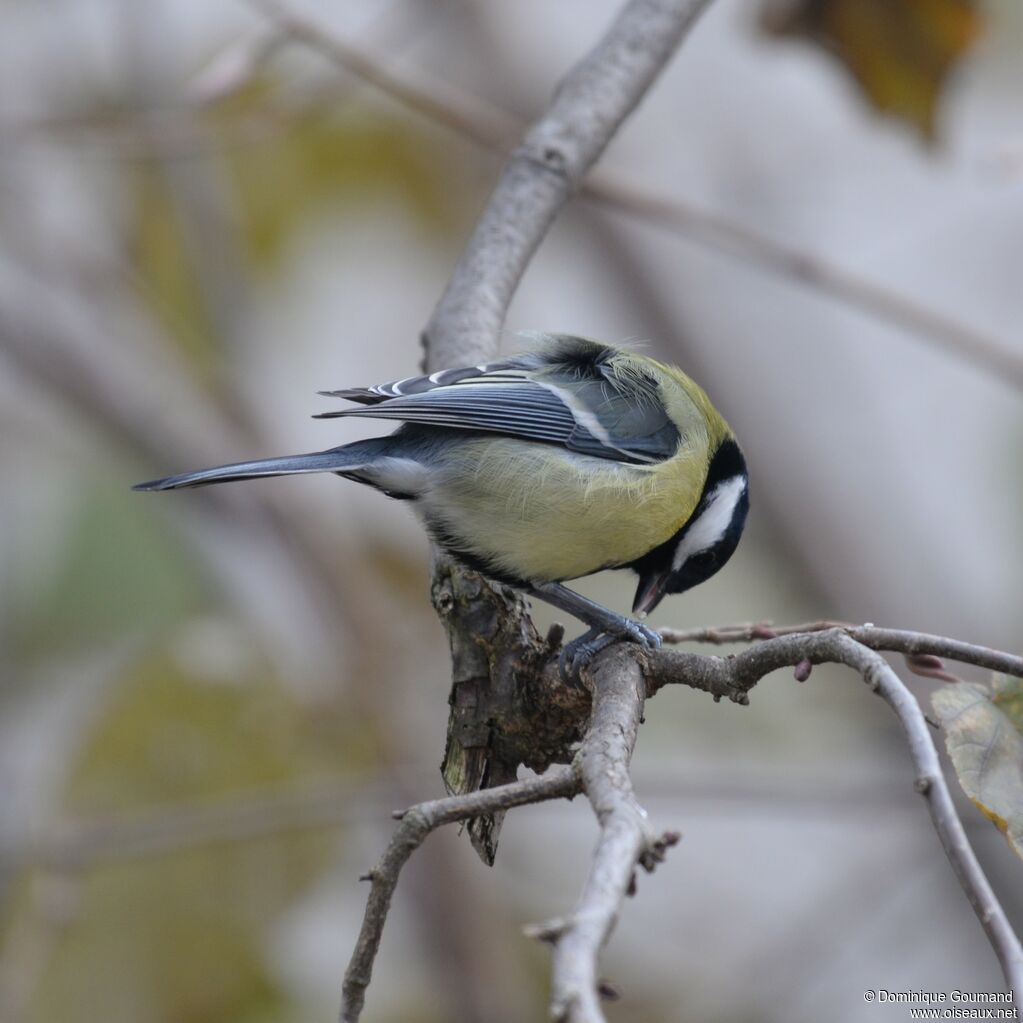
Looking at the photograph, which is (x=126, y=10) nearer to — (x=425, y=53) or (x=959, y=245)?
(x=425, y=53)

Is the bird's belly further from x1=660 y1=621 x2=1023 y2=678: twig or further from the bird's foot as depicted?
x1=660 y1=621 x2=1023 y2=678: twig

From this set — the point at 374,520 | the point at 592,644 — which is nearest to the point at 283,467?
the point at 592,644

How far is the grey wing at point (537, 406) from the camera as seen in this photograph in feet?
6.47

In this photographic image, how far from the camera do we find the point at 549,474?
6.87 ft

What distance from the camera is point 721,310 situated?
4.84 metres

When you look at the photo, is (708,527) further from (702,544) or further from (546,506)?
(546,506)

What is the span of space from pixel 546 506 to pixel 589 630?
33 centimetres

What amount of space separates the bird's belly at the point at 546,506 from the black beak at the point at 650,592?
→ 165mm

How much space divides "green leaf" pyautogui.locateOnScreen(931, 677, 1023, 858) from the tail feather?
0.96 m

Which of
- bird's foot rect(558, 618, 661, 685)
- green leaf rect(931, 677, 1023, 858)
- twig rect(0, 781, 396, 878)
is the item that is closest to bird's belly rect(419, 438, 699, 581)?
bird's foot rect(558, 618, 661, 685)

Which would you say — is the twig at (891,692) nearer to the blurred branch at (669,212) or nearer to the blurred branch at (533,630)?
the blurred branch at (533,630)

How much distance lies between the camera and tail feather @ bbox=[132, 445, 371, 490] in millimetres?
1678

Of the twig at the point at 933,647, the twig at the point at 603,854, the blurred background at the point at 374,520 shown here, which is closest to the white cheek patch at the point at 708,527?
the blurred background at the point at 374,520

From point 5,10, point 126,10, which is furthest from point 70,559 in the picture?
point 5,10
